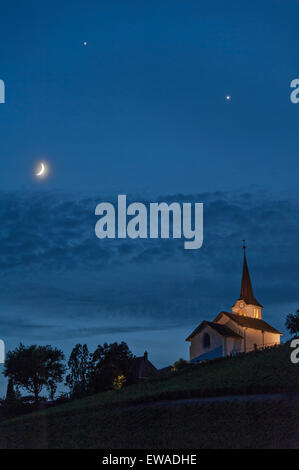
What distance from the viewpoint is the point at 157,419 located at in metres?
42.2

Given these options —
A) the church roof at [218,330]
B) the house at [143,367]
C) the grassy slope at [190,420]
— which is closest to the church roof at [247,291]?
the church roof at [218,330]

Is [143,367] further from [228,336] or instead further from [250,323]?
[228,336]

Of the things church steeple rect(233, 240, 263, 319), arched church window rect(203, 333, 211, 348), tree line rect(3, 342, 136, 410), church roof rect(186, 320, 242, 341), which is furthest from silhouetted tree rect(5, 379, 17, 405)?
church steeple rect(233, 240, 263, 319)

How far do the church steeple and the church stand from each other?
3.86m

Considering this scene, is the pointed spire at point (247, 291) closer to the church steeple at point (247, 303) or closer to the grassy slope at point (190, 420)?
Answer: the church steeple at point (247, 303)

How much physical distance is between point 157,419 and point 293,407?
34.1ft

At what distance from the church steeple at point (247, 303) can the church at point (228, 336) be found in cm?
386

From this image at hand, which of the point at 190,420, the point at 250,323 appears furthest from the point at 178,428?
the point at 250,323

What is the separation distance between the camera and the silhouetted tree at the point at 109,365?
2950 inches

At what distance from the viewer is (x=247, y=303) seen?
9700cm

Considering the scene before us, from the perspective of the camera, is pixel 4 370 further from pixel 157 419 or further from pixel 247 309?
pixel 157 419

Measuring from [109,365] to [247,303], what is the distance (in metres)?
29.9
